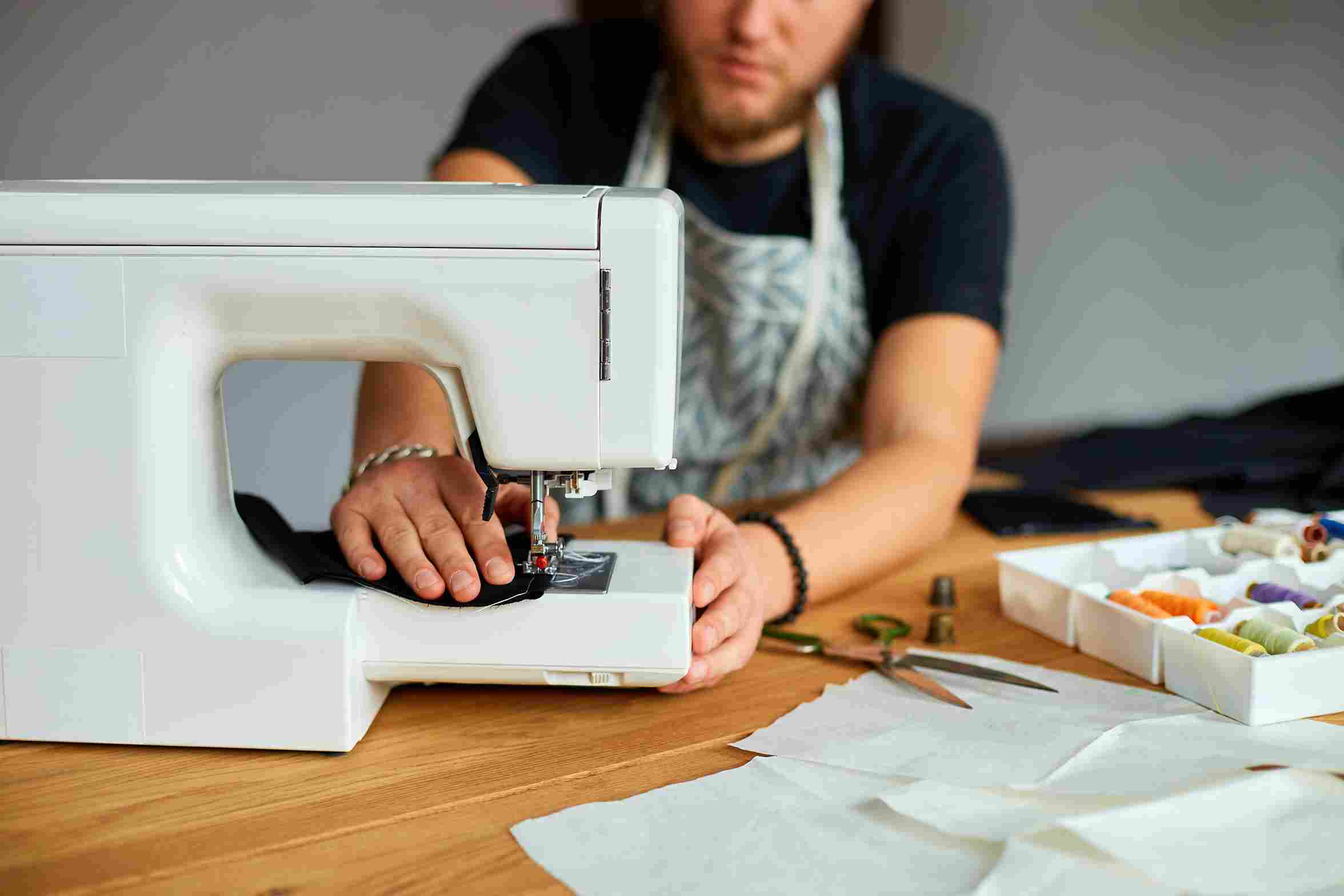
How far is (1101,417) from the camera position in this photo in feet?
7.83

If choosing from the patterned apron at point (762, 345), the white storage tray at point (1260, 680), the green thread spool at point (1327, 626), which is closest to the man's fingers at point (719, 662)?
the white storage tray at point (1260, 680)

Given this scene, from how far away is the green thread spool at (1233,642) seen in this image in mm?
776

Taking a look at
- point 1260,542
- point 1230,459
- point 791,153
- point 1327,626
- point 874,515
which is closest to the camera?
point 1327,626

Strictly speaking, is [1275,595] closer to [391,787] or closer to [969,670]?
[969,670]

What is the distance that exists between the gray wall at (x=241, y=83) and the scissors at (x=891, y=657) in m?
2.32

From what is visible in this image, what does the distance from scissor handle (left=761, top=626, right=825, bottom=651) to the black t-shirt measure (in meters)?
0.70

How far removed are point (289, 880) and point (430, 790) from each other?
12 cm

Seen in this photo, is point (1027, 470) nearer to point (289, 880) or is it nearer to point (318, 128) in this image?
point (289, 880)

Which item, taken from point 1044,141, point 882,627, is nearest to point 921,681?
point 882,627

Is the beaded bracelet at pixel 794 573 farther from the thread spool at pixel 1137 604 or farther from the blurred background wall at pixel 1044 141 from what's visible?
the blurred background wall at pixel 1044 141

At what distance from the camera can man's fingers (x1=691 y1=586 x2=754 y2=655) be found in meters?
0.81

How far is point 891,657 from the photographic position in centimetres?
89

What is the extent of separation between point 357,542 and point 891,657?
466 millimetres

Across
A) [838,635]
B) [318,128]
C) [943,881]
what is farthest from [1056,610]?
[318,128]
